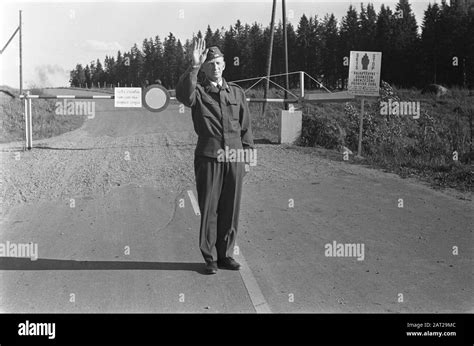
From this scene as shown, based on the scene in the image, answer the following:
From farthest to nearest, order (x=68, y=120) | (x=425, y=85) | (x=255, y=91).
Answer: (x=425, y=85) < (x=68, y=120) < (x=255, y=91)

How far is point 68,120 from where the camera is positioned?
26.0 m

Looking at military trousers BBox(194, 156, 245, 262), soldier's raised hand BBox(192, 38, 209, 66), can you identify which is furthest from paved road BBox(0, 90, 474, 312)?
soldier's raised hand BBox(192, 38, 209, 66)

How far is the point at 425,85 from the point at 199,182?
140ft

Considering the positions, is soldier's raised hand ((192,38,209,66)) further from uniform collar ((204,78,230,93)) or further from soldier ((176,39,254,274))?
uniform collar ((204,78,230,93))

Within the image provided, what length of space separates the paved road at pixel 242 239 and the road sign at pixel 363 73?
294 centimetres

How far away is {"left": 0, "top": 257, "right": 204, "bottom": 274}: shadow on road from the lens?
236 inches

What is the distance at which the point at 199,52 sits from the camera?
16.9 feet

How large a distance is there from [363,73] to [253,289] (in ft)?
35.8

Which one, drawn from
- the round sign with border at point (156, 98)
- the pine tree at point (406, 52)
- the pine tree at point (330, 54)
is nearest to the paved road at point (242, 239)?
the round sign with border at point (156, 98)

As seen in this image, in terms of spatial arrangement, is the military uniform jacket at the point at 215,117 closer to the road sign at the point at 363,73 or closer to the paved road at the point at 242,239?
the paved road at the point at 242,239
